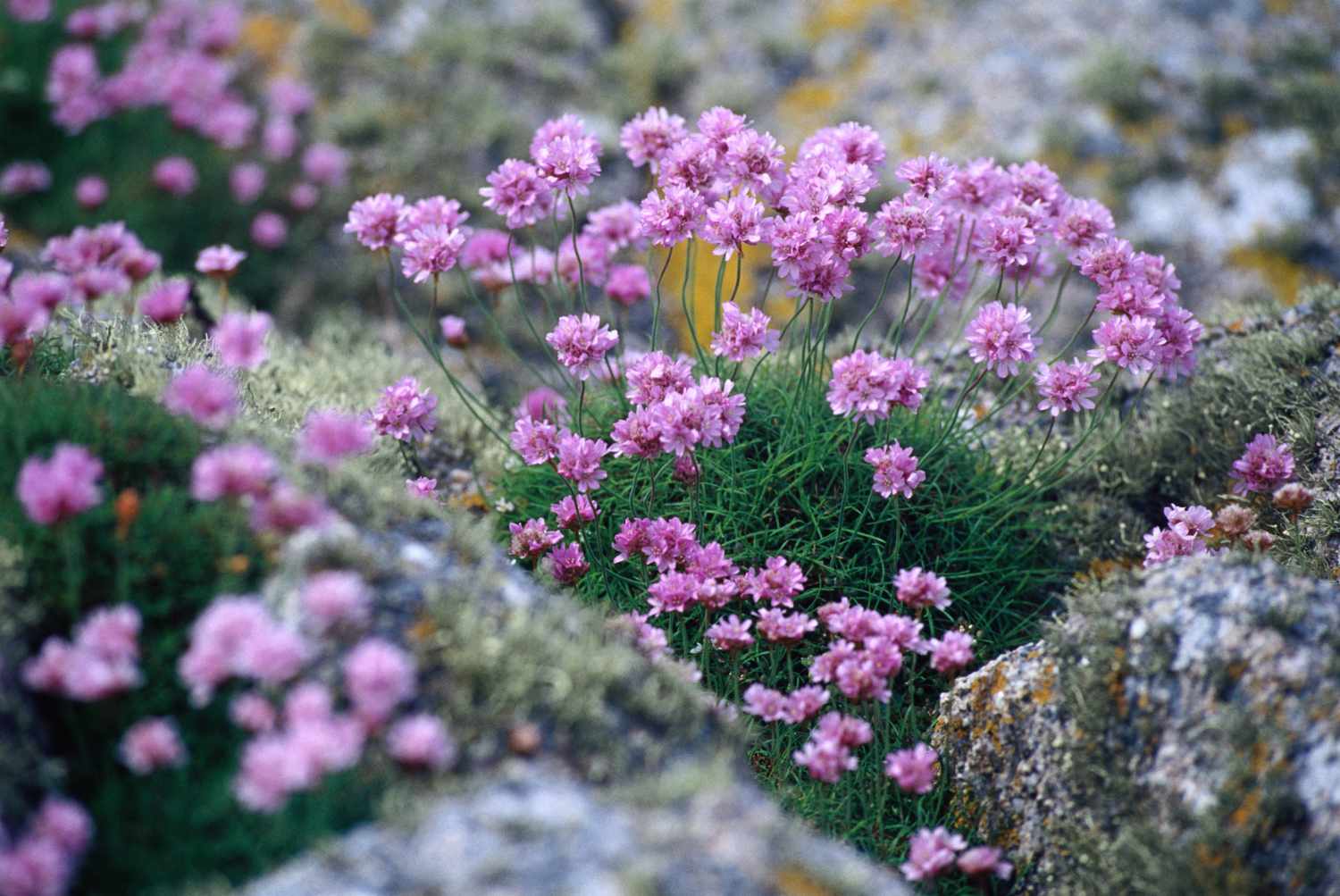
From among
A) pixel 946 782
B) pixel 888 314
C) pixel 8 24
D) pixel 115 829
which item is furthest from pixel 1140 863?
pixel 8 24

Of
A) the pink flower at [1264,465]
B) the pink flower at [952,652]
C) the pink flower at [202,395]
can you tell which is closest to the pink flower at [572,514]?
the pink flower at [952,652]

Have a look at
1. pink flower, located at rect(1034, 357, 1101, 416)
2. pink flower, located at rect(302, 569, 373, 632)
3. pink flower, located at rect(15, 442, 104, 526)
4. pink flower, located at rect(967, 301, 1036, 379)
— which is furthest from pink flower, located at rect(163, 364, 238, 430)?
pink flower, located at rect(1034, 357, 1101, 416)

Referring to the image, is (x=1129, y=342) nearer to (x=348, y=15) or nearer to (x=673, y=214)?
(x=673, y=214)

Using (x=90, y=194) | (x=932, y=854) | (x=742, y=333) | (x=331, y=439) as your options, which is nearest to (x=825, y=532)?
(x=742, y=333)

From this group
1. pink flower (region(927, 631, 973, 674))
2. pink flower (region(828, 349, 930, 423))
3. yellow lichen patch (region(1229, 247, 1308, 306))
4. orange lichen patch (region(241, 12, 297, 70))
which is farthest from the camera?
orange lichen patch (region(241, 12, 297, 70))

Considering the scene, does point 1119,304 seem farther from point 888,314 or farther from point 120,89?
point 120,89

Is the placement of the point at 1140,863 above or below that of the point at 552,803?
above

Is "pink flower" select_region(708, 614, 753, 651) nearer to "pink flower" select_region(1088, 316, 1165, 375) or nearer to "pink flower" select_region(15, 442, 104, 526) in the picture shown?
"pink flower" select_region(1088, 316, 1165, 375)
